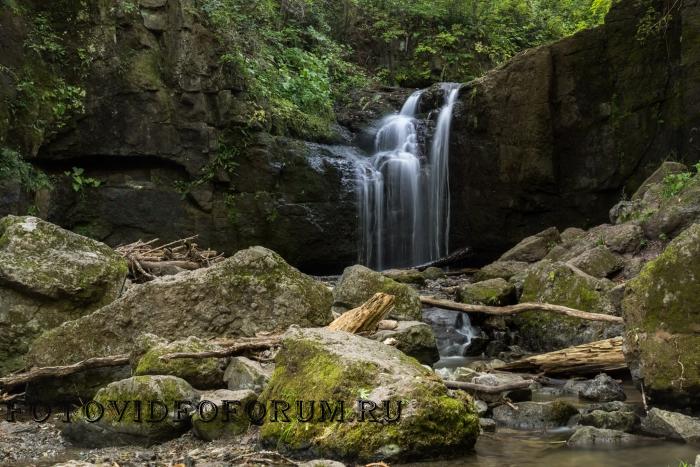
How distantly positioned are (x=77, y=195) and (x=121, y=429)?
418 inches

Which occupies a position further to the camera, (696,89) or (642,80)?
(642,80)

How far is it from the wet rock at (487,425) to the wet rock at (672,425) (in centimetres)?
99

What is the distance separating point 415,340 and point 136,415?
3.08 m

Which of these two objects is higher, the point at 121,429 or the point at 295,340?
the point at 295,340

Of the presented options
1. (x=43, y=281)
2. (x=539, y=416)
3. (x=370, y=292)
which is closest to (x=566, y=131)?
(x=370, y=292)

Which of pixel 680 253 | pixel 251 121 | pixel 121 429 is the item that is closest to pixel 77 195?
pixel 251 121

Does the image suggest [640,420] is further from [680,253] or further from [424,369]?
[424,369]

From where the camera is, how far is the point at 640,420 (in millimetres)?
4727

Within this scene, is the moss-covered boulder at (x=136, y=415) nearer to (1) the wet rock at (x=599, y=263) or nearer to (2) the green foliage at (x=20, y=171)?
(1) the wet rock at (x=599, y=263)

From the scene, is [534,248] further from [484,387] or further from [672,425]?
[672,425]

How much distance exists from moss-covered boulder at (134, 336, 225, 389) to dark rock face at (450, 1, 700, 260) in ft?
39.1

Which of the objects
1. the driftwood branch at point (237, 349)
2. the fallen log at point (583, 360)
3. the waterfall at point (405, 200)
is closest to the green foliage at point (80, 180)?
the waterfall at point (405, 200)

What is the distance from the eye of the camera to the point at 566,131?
15695mm

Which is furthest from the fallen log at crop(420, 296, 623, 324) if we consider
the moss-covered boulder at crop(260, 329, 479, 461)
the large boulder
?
the moss-covered boulder at crop(260, 329, 479, 461)
